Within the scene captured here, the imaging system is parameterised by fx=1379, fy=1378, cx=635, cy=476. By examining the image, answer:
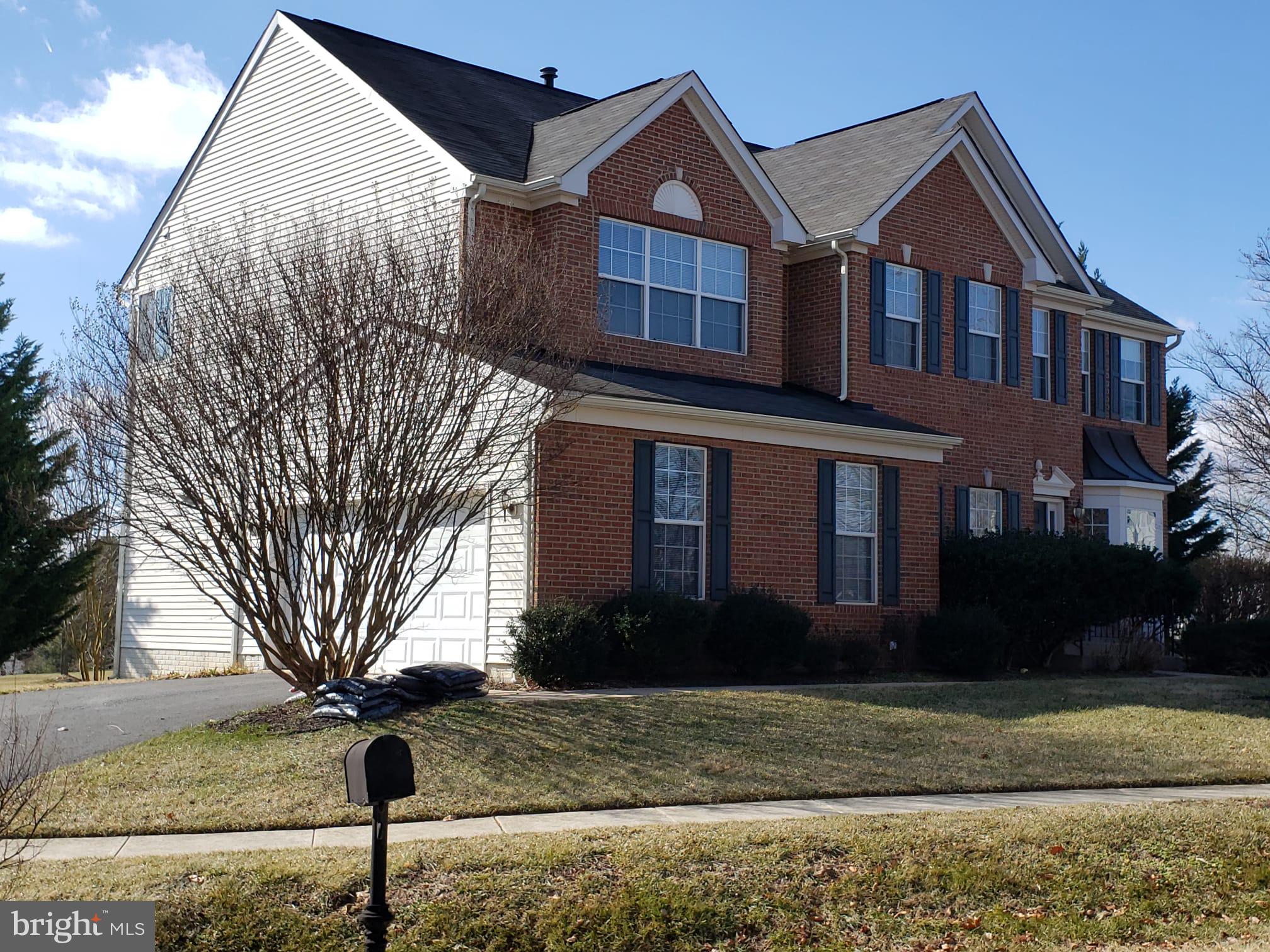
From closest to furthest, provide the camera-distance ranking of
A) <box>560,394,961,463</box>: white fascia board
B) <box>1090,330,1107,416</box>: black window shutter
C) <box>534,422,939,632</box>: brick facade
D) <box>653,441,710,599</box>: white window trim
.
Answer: <box>534,422,939,632</box>: brick facade → <box>560,394,961,463</box>: white fascia board → <box>653,441,710,599</box>: white window trim → <box>1090,330,1107,416</box>: black window shutter

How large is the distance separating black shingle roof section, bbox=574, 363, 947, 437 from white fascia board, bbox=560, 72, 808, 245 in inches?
97.7

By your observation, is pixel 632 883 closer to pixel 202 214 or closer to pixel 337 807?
pixel 337 807

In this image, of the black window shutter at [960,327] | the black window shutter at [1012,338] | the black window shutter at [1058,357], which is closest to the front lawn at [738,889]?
the black window shutter at [960,327]

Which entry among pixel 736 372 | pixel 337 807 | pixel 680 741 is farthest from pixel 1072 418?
pixel 337 807

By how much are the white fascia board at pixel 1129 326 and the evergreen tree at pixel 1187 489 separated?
419 inches

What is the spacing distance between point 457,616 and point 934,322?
A: 9975 mm

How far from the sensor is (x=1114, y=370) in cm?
2781

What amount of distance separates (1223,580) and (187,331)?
19.2 meters

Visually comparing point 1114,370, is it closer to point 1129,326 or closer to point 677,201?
point 1129,326

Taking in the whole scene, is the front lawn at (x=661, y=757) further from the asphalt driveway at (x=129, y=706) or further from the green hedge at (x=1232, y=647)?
the green hedge at (x=1232, y=647)

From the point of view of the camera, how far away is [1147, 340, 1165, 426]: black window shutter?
94.1 feet

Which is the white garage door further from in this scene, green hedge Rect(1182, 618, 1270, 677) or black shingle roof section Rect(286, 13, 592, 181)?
green hedge Rect(1182, 618, 1270, 677)

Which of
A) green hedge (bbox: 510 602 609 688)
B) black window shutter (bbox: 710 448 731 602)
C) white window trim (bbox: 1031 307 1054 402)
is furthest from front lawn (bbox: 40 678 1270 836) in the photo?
white window trim (bbox: 1031 307 1054 402)

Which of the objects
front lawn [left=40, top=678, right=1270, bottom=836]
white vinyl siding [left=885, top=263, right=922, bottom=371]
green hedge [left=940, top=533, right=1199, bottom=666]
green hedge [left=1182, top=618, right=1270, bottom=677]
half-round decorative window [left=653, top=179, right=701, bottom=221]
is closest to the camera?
front lawn [left=40, top=678, right=1270, bottom=836]
